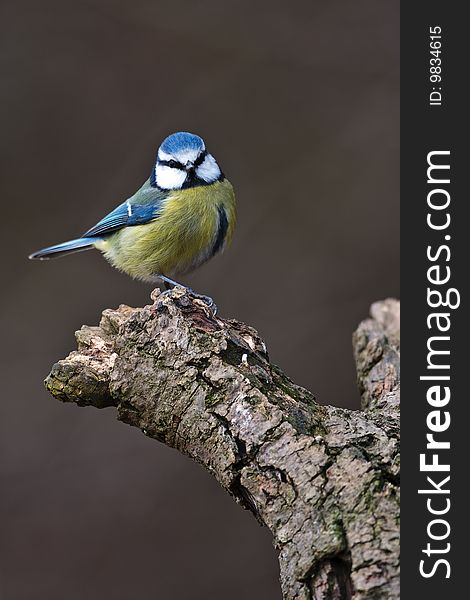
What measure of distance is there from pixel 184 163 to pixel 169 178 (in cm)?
10

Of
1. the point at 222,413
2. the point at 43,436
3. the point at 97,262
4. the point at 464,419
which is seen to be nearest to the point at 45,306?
the point at 97,262

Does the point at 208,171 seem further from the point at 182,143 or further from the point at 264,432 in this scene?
the point at 264,432

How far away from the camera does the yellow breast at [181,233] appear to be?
112 inches

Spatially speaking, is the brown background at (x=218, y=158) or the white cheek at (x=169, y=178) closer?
the white cheek at (x=169, y=178)

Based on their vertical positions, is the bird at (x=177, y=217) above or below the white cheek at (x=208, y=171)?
below

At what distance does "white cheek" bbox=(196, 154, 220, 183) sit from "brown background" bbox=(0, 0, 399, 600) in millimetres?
1492

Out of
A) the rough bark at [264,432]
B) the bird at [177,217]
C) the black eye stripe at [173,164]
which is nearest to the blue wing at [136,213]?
the bird at [177,217]

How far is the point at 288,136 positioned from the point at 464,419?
10.8 ft

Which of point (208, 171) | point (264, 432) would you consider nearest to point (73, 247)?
point (208, 171)

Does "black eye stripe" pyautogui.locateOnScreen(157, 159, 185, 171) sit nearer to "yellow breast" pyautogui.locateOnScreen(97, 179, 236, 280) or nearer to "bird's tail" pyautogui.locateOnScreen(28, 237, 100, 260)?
"yellow breast" pyautogui.locateOnScreen(97, 179, 236, 280)

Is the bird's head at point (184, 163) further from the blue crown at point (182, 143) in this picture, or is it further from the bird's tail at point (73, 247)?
the bird's tail at point (73, 247)

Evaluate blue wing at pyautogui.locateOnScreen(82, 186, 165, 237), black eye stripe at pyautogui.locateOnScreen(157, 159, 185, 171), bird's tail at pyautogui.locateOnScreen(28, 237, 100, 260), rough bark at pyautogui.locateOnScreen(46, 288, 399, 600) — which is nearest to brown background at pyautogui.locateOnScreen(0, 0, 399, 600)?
bird's tail at pyautogui.locateOnScreen(28, 237, 100, 260)

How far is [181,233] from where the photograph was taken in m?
2.84

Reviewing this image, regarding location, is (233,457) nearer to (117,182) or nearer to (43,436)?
(43,436)
